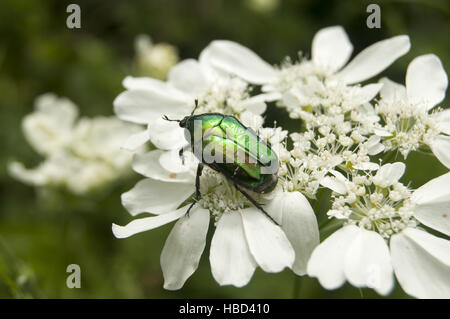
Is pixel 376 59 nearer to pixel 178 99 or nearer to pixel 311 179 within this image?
pixel 311 179

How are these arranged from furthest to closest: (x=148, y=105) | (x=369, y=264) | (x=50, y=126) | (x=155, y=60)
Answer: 1. (x=155, y=60)
2. (x=50, y=126)
3. (x=148, y=105)
4. (x=369, y=264)

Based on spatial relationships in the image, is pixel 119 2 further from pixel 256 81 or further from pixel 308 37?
pixel 256 81

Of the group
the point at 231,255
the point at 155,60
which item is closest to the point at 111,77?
the point at 155,60

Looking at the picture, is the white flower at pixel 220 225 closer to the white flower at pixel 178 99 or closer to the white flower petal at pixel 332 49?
the white flower at pixel 178 99

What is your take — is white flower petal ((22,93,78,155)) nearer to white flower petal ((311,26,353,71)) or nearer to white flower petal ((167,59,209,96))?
white flower petal ((167,59,209,96))

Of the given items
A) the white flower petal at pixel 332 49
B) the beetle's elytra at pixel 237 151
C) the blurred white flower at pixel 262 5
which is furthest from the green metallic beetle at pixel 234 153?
the blurred white flower at pixel 262 5

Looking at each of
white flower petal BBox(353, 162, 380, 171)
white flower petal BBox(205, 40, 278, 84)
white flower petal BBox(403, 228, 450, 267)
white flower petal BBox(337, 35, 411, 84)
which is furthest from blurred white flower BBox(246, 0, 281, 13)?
white flower petal BBox(403, 228, 450, 267)
